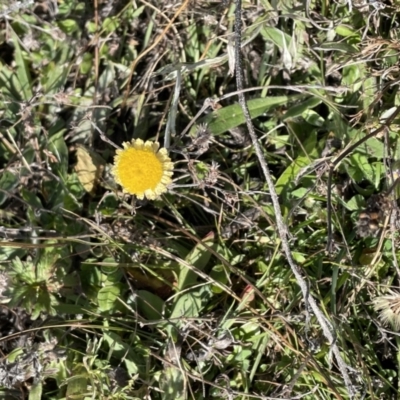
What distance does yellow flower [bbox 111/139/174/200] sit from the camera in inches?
73.0

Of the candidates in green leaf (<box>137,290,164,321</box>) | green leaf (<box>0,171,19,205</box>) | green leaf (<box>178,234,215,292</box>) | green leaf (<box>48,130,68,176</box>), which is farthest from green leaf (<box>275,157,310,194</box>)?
green leaf (<box>0,171,19,205</box>)

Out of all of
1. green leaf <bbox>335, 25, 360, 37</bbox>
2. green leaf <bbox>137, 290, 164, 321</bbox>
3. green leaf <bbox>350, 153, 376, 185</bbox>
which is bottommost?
green leaf <bbox>137, 290, 164, 321</bbox>

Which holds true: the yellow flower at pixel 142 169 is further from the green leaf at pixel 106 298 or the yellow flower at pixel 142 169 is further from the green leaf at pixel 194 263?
the green leaf at pixel 106 298

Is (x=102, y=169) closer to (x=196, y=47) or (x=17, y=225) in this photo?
(x=17, y=225)

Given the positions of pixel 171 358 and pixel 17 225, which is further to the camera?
pixel 17 225

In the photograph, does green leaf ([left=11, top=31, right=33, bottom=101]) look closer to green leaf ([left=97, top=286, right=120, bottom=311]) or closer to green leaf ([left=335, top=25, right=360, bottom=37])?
green leaf ([left=97, top=286, right=120, bottom=311])

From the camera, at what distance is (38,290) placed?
84.4 inches

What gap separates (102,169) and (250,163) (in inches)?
21.3

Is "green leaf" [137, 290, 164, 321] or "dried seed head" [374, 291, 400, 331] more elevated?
"dried seed head" [374, 291, 400, 331]

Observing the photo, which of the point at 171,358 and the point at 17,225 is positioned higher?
the point at 17,225

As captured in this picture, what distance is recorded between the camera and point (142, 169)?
1.86 meters

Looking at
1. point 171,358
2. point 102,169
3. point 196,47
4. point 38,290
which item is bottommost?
point 171,358

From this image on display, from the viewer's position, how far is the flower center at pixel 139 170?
1.85m

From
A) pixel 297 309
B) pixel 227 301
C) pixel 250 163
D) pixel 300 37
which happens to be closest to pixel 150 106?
pixel 250 163
